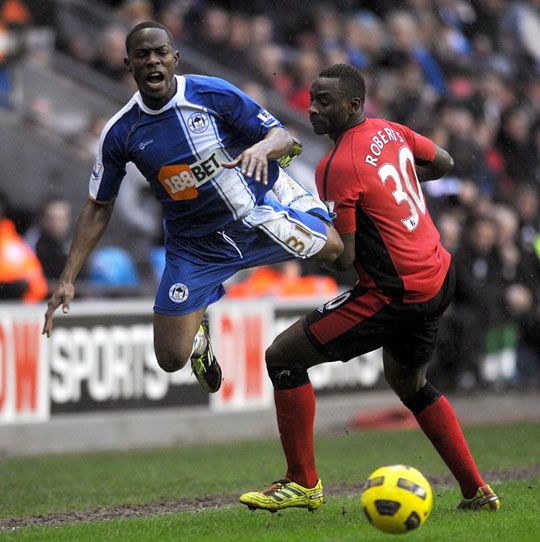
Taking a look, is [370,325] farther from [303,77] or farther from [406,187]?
[303,77]

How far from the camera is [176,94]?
7.50m

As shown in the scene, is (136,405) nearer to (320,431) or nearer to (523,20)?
(320,431)

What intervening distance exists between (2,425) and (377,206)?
19.9ft

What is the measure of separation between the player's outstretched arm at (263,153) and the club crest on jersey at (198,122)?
1.20ft

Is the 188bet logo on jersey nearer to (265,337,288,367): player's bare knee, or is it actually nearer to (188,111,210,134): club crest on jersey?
(188,111,210,134): club crest on jersey

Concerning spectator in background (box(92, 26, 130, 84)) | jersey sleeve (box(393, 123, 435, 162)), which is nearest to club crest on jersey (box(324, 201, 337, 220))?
jersey sleeve (box(393, 123, 435, 162))

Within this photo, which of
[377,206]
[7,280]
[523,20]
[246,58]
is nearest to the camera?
[377,206]

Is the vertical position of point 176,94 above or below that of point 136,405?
above

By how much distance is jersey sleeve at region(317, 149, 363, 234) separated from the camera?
23.5ft

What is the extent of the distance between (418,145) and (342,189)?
746 millimetres

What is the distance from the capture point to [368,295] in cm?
729

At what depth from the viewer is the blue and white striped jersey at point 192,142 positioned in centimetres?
751

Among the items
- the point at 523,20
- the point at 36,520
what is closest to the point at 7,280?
the point at 36,520

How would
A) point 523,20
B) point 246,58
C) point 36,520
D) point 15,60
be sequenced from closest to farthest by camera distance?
point 36,520, point 15,60, point 246,58, point 523,20
